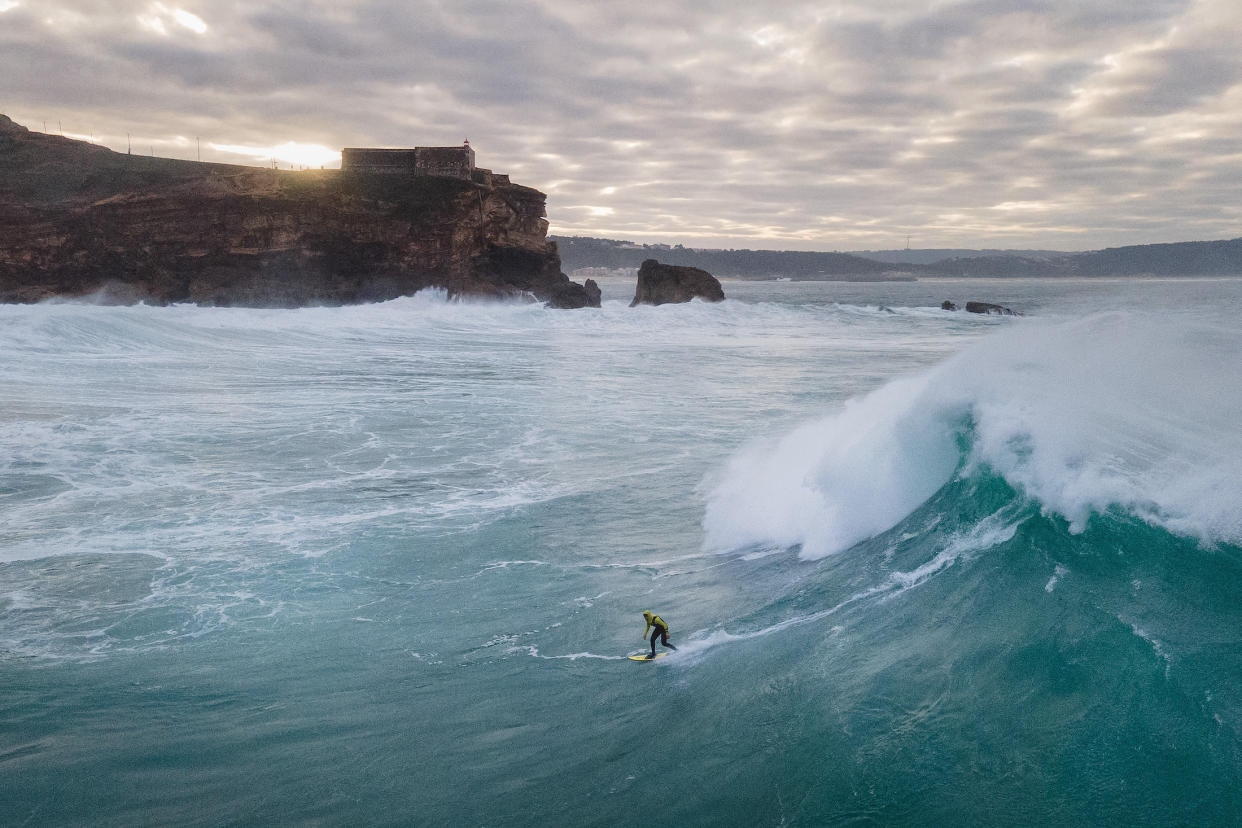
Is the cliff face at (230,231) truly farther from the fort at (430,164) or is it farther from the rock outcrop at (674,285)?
the rock outcrop at (674,285)

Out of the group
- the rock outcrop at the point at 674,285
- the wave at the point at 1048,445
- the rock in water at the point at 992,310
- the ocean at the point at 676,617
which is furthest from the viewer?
the rock outcrop at the point at 674,285

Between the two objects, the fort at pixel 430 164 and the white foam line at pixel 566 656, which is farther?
the fort at pixel 430 164

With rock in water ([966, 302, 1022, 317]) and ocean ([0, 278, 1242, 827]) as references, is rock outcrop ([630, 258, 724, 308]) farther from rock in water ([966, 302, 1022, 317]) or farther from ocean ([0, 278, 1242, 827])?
ocean ([0, 278, 1242, 827])

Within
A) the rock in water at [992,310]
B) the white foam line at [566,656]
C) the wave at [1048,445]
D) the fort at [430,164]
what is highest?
the fort at [430,164]

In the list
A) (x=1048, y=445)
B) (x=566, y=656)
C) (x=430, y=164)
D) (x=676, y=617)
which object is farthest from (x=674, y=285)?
(x=566, y=656)

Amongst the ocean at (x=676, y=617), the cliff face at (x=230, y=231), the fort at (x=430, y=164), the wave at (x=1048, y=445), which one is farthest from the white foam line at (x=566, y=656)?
the fort at (x=430, y=164)

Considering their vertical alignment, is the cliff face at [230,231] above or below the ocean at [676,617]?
above
